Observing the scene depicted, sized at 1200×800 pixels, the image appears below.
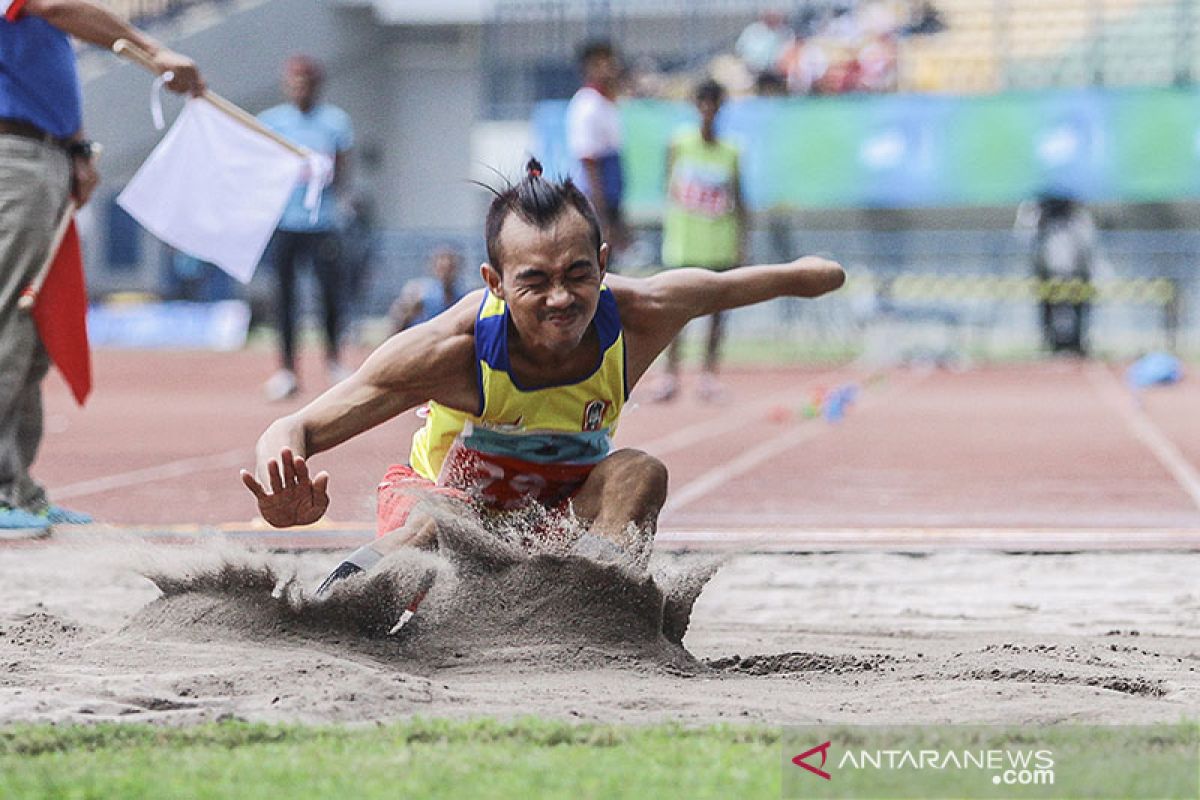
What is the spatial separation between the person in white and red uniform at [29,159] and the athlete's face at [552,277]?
8.32ft

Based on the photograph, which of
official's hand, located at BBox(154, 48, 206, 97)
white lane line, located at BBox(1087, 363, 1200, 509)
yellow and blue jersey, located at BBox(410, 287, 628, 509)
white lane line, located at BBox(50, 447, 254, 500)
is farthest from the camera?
white lane line, located at BBox(1087, 363, 1200, 509)

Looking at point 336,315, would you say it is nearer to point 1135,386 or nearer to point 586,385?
point 1135,386

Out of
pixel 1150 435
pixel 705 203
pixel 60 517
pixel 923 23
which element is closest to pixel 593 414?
pixel 60 517

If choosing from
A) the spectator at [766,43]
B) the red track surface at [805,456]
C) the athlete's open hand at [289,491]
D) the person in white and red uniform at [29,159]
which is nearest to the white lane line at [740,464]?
the red track surface at [805,456]

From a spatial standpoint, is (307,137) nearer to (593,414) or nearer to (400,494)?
(400,494)

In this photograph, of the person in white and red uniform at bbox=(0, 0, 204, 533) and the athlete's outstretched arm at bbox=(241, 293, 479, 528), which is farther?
the person in white and red uniform at bbox=(0, 0, 204, 533)

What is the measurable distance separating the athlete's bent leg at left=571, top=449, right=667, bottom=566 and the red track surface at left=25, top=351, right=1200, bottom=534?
69 centimetres

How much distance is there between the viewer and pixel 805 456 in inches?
388

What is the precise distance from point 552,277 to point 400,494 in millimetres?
825

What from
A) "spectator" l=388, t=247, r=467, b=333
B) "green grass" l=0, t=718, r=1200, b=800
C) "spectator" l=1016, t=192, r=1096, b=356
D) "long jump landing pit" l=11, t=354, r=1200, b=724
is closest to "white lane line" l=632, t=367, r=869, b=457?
"long jump landing pit" l=11, t=354, r=1200, b=724

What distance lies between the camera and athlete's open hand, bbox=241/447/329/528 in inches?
147

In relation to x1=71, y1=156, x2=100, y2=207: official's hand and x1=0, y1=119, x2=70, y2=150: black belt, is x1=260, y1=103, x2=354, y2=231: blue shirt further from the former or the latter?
x1=0, y1=119, x2=70, y2=150: black belt

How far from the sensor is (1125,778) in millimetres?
2812

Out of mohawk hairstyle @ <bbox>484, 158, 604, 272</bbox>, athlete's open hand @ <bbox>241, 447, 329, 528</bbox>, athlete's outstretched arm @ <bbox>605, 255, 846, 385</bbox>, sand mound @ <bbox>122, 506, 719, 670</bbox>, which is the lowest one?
sand mound @ <bbox>122, 506, 719, 670</bbox>
